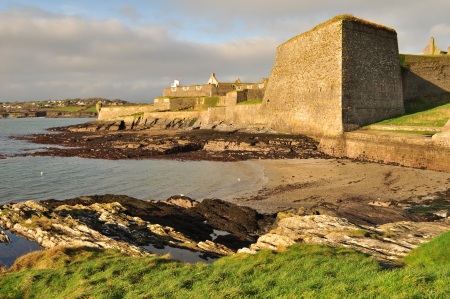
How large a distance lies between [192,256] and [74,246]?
2936mm

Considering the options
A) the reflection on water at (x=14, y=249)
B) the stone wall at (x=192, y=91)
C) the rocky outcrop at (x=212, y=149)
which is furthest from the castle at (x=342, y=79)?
the reflection on water at (x=14, y=249)

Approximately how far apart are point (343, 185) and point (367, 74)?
16.2 metres

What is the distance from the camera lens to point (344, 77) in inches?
1218

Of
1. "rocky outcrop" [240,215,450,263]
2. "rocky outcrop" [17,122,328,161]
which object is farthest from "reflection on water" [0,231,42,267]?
"rocky outcrop" [17,122,328,161]

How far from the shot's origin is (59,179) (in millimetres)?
23219

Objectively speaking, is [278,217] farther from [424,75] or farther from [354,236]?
[424,75]

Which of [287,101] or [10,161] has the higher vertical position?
[287,101]

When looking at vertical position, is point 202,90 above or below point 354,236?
above

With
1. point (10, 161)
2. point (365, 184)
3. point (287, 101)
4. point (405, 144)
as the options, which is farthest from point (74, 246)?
point (287, 101)

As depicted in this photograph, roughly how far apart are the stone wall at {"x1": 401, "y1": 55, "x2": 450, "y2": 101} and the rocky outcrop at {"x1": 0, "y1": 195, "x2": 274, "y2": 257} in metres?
33.1

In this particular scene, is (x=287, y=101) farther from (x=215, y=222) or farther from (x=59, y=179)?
(x=215, y=222)

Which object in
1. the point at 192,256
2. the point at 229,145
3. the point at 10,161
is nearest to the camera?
the point at 192,256

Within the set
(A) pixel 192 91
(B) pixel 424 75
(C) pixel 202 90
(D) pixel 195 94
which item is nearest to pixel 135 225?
(B) pixel 424 75

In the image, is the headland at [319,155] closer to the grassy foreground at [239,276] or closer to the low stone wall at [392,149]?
the low stone wall at [392,149]
